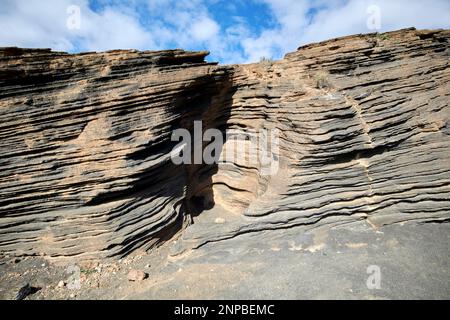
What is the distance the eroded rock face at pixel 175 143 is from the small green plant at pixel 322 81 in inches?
1.5

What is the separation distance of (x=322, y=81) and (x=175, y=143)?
5.86 metres

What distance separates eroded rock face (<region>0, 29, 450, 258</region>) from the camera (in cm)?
866

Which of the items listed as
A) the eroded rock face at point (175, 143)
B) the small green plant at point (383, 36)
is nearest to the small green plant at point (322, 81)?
the eroded rock face at point (175, 143)

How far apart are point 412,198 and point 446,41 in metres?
6.07

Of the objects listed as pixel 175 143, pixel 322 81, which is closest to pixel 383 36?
pixel 322 81

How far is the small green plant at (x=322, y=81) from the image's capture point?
10219 mm

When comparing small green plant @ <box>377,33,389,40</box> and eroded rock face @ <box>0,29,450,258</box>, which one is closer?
eroded rock face @ <box>0,29,450,258</box>

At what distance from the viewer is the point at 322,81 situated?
404 inches

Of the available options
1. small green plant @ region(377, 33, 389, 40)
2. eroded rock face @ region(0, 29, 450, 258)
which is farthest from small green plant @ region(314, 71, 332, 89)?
small green plant @ region(377, 33, 389, 40)

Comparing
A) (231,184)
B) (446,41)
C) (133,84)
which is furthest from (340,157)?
(133,84)

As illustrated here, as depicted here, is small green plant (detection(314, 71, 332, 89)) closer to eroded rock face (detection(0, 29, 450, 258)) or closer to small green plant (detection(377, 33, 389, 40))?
eroded rock face (detection(0, 29, 450, 258))

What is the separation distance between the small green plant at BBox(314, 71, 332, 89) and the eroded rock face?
37mm

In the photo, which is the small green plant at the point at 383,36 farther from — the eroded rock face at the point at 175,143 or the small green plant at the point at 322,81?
the small green plant at the point at 322,81

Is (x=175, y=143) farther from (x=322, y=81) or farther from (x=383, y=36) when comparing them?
(x=383, y=36)
